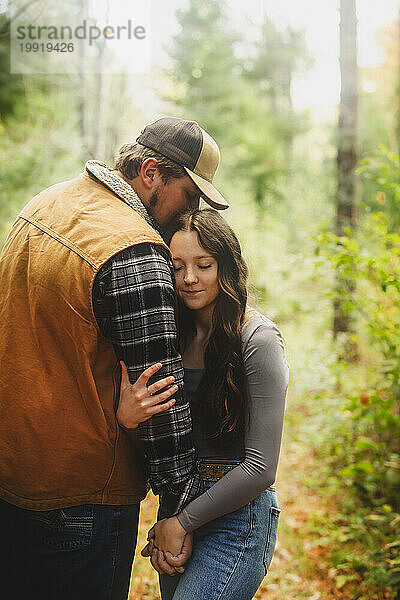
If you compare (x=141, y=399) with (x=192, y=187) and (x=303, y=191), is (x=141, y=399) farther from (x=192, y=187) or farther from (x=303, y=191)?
(x=303, y=191)

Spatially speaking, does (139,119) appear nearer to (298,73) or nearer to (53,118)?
(53,118)

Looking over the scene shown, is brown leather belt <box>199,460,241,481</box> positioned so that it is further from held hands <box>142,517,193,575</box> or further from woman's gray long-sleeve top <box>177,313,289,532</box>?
held hands <box>142,517,193,575</box>

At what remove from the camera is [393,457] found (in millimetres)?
3959

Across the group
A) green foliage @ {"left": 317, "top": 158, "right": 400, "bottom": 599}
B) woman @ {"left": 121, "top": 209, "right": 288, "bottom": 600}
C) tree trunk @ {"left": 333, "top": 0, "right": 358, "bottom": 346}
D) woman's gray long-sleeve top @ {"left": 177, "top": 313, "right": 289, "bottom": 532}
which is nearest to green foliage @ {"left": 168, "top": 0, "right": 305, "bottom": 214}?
tree trunk @ {"left": 333, "top": 0, "right": 358, "bottom": 346}

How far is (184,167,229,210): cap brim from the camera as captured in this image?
2.17 metres

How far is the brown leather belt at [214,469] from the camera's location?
2.04m

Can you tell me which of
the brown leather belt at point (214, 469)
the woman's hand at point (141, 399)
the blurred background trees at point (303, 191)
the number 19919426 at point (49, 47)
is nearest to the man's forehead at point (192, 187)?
the blurred background trees at point (303, 191)

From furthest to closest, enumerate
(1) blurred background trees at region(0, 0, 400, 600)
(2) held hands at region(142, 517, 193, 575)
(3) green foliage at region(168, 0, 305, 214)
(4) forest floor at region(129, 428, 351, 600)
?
(3) green foliage at region(168, 0, 305, 214), (1) blurred background trees at region(0, 0, 400, 600), (4) forest floor at region(129, 428, 351, 600), (2) held hands at region(142, 517, 193, 575)

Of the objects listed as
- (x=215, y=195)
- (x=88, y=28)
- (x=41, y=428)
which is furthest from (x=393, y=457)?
(x=88, y=28)

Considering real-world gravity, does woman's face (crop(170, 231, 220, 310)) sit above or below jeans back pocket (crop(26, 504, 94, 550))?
above

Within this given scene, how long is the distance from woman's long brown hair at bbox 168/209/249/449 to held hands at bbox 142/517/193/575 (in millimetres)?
303

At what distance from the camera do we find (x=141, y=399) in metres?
1.80

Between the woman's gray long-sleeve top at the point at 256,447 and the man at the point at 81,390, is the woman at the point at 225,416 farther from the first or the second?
the man at the point at 81,390

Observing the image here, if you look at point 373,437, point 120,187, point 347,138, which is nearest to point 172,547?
point 120,187
